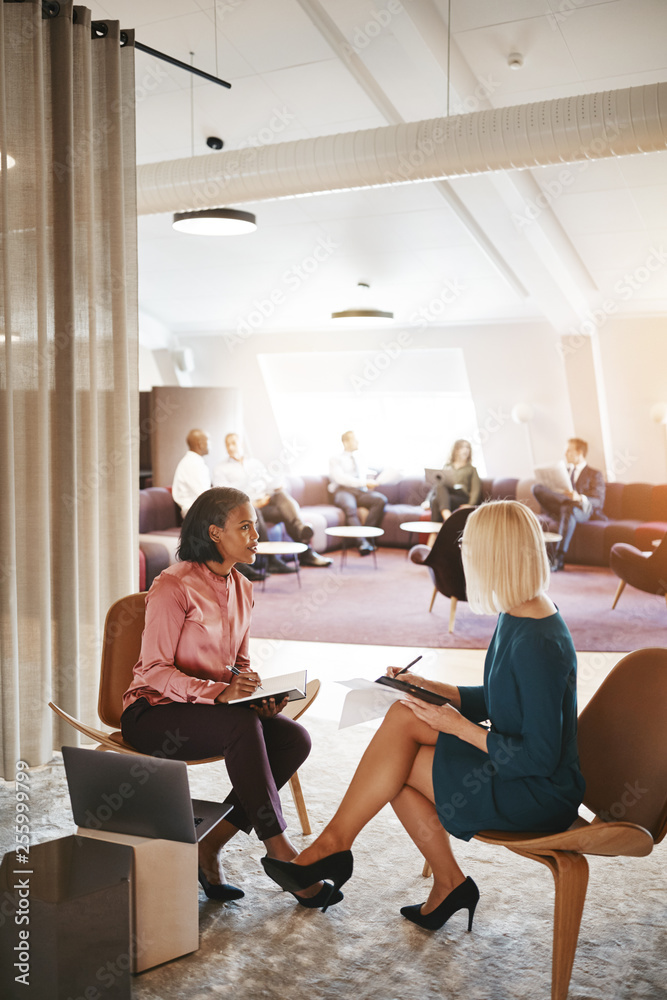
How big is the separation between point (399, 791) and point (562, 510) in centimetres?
690

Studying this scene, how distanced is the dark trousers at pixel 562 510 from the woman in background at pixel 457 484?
69 cm

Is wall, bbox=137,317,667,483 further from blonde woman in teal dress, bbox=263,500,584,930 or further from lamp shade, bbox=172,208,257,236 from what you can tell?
blonde woman in teal dress, bbox=263,500,584,930

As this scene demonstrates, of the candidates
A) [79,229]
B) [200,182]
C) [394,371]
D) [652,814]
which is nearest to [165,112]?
[200,182]

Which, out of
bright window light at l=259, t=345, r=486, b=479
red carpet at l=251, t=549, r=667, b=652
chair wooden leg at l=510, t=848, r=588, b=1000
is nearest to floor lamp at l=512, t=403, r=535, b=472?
bright window light at l=259, t=345, r=486, b=479

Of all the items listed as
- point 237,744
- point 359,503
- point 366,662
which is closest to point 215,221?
point 366,662

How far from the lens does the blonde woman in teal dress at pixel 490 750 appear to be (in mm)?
2076

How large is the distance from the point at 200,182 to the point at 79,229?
1.98 metres

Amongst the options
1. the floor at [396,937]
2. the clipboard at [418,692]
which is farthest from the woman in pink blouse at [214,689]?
the clipboard at [418,692]

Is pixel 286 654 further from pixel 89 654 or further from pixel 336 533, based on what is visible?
pixel 336 533

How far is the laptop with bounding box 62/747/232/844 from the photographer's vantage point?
2078 mm

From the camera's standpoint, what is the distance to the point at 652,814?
2070mm

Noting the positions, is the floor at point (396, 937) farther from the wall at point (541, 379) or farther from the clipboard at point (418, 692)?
the wall at point (541, 379)

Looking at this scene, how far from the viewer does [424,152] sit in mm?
4855

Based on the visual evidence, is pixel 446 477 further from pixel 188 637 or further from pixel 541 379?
pixel 188 637
